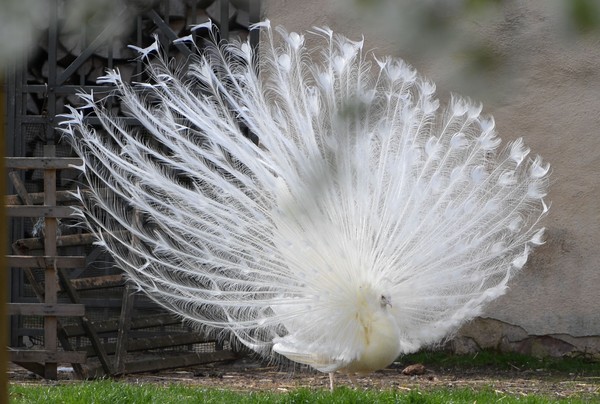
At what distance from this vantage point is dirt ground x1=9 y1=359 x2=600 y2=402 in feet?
21.8

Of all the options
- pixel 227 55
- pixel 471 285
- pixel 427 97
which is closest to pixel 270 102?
pixel 227 55

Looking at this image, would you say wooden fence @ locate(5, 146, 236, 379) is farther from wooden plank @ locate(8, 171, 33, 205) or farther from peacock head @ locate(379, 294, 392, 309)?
peacock head @ locate(379, 294, 392, 309)

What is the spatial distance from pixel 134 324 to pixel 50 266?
94cm

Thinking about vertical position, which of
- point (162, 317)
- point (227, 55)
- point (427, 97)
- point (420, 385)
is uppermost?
point (227, 55)

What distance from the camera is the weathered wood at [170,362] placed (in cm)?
725

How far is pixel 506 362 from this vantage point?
7.59 meters

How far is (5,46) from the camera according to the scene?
0.79 m

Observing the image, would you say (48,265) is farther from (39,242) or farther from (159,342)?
(159,342)

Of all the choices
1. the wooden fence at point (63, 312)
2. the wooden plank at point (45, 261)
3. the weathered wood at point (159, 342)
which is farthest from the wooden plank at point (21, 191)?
the weathered wood at point (159, 342)

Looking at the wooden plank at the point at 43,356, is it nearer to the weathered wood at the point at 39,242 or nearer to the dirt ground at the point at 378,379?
the dirt ground at the point at 378,379

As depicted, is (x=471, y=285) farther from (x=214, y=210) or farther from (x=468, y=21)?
(x=468, y=21)

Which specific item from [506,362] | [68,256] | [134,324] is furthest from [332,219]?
[506,362]

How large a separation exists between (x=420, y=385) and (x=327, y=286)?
1272 millimetres

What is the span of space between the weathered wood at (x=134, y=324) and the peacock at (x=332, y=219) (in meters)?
0.91
